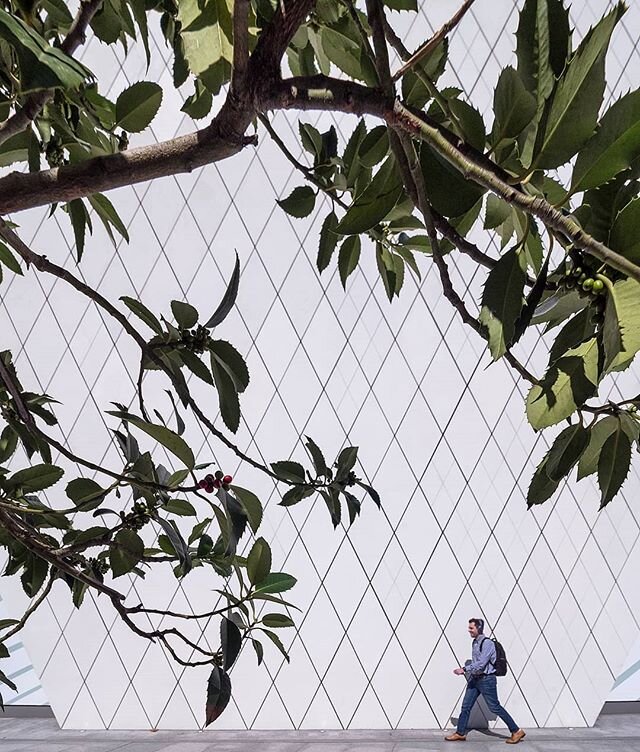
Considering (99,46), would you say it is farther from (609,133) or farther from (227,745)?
(609,133)

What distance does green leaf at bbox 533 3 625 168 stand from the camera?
9.6 inches

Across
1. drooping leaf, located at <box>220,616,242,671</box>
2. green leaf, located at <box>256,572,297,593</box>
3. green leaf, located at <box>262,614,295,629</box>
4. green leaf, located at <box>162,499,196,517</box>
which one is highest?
green leaf, located at <box>162,499,196,517</box>

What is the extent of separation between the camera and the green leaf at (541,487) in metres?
0.42

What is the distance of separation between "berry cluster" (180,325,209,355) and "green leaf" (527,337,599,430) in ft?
1.20

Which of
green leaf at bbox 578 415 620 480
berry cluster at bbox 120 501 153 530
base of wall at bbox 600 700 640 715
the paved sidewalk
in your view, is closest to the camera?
green leaf at bbox 578 415 620 480

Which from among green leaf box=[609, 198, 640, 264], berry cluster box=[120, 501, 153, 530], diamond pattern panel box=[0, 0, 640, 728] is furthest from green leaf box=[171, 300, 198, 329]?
diamond pattern panel box=[0, 0, 640, 728]

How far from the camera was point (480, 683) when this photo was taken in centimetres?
479

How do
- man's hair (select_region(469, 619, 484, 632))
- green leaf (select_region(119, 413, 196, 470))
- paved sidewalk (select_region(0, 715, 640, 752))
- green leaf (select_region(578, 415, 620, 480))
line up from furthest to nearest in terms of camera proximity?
1. man's hair (select_region(469, 619, 484, 632))
2. paved sidewalk (select_region(0, 715, 640, 752))
3. green leaf (select_region(119, 413, 196, 470))
4. green leaf (select_region(578, 415, 620, 480))

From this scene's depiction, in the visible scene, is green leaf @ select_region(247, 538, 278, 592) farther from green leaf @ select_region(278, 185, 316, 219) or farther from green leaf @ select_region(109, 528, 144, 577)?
green leaf @ select_region(278, 185, 316, 219)

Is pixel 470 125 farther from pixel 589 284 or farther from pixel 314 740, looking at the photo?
pixel 314 740

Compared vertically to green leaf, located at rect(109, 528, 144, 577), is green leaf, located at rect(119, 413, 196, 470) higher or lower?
higher

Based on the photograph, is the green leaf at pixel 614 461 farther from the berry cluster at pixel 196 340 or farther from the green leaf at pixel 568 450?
the berry cluster at pixel 196 340

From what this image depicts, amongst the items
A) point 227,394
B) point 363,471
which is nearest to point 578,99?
point 227,394

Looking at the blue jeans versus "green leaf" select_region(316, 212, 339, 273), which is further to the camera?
the blue jeans
